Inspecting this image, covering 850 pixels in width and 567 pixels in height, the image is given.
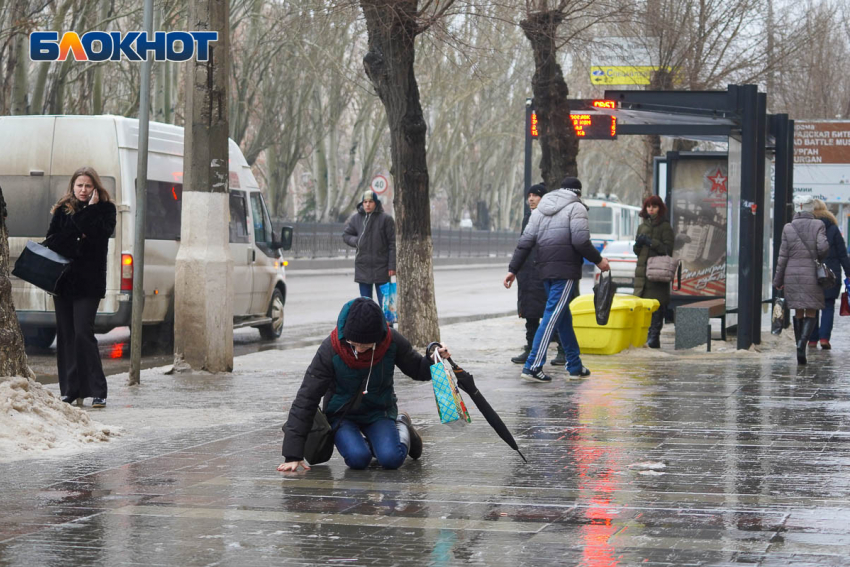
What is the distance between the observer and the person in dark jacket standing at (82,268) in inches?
385

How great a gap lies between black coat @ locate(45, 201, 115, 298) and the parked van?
4.00 metres

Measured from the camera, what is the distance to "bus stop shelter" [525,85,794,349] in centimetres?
1420

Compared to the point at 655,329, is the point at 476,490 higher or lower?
lower

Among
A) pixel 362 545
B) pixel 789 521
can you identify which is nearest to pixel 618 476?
pixel 789 521

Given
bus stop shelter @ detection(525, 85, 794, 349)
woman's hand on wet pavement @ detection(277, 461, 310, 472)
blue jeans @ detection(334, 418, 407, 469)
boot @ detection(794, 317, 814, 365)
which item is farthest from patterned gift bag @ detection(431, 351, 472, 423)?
bus stop shelter @ detection(525, 85, 794, 349)

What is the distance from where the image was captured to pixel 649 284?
619 inches

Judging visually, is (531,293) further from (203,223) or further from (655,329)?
(203,223)

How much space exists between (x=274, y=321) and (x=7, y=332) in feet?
29.6

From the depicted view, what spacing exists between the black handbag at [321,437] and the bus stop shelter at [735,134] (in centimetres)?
812

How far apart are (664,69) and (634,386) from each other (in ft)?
55.4

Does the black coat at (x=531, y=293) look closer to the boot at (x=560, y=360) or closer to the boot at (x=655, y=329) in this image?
the boot at (x=560, y=360)

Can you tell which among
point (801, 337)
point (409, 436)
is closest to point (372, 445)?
point (409, 436)

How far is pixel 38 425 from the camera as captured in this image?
8023mm

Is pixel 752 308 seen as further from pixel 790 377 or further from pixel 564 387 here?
pixel 564 387
